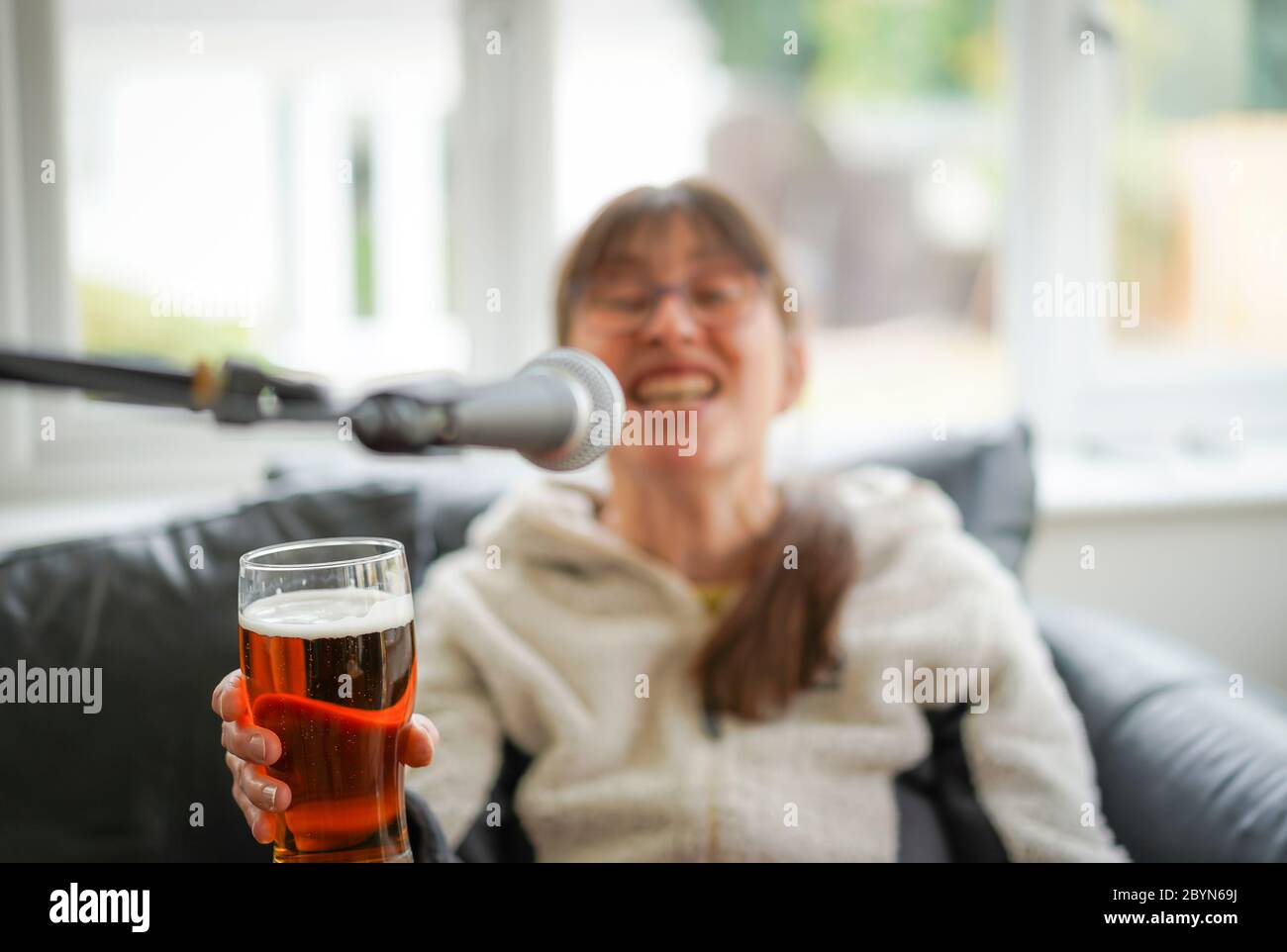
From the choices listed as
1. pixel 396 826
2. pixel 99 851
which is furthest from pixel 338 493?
pixel 396 826

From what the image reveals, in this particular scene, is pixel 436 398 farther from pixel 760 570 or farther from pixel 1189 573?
pixel 1189 573

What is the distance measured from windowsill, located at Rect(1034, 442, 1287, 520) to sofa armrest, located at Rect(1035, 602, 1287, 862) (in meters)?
0.48

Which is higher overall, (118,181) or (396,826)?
(118,181)

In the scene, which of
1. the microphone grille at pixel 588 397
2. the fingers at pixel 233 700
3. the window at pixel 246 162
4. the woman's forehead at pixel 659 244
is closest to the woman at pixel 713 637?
the woman's forehead at pixel 659 244

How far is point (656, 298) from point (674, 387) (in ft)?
0.28

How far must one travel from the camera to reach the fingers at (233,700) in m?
0.63

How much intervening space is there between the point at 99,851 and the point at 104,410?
3.27 feet

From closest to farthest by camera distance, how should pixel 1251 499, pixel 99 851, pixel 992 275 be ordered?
pixel 99 851 → pixel 1251 499 → pixel 992 275

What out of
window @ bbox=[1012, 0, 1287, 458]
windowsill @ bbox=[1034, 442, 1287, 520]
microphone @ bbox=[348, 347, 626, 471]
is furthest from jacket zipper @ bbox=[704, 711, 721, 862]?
window @ bbox=[1012, 0, 1287, 458]

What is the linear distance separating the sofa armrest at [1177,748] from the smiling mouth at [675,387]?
1.74ft

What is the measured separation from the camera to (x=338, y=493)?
3.81ft

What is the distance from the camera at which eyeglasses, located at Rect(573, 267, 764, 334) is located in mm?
1021

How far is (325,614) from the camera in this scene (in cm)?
58
